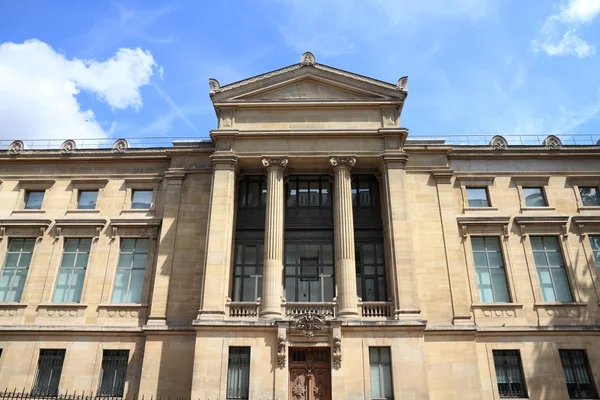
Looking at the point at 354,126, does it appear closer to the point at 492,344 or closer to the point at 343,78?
the point at 343,78

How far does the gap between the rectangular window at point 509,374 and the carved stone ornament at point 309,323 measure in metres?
9.21

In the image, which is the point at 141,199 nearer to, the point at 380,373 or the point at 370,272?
the point at 370,272

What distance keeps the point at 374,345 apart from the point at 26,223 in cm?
2092

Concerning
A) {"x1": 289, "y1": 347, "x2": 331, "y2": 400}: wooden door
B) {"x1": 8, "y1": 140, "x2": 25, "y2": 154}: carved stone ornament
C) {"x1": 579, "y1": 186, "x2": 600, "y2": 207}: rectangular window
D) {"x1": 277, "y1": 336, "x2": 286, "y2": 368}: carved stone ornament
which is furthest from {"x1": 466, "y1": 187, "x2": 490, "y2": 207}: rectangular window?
{"x1": 8, "y1": 140, "x2": 25, "y2": 154}: carved stone ornament

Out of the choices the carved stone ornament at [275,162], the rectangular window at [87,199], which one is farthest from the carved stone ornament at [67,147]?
the carved stone ornament at [275,162]

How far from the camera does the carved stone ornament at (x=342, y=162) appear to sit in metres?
25.1

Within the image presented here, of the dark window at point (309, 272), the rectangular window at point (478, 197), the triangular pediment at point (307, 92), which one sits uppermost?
the triangular pediment at point (307, 92)

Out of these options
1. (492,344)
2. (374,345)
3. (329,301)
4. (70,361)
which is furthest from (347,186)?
(70,361)

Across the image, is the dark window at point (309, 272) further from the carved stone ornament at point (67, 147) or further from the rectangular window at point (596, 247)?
the carved stone ornament at point (67, 147)

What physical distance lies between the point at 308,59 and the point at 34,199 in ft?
62.1

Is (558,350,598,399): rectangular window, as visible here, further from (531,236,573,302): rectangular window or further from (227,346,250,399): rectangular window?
(227,346,250,399): rectangular window

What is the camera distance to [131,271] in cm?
2553

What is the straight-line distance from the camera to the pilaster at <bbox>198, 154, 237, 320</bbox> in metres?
22.3

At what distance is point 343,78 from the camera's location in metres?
26.6
